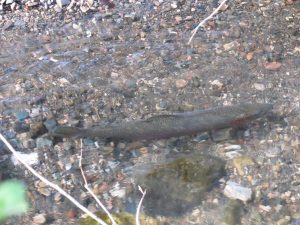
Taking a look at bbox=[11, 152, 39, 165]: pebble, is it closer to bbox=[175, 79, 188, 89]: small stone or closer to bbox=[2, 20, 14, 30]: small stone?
bbox=[175, 79, 188, 89]: small stone

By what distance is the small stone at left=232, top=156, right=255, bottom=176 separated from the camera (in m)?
4.04

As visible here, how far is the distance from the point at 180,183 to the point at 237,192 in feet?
1.31

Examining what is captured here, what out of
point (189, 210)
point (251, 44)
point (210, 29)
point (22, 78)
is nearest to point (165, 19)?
point (210, 29)

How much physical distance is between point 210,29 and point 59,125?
75.2 inches

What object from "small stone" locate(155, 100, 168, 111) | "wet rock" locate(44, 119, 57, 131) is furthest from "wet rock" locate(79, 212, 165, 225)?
"small stone" locate(155, 100, 168, 111)

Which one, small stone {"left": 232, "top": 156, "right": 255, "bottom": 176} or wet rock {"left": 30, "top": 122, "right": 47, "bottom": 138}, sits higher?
wet rock {"left": 30, "top": 122, "right": 47, "bottom": 138}

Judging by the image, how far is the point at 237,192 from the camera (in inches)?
151

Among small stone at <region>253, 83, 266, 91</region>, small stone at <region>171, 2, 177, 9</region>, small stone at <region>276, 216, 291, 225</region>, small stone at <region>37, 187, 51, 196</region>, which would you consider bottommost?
small stone at <region>276, 216, 291, 225</region>

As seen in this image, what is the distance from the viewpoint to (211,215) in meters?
3.73

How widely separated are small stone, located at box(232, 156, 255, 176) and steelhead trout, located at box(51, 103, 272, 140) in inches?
10.4

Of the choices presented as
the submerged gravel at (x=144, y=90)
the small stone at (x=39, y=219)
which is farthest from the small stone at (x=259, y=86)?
the small stone at (x=39, y=219)

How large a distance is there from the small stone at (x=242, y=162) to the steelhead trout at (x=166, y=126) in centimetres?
26

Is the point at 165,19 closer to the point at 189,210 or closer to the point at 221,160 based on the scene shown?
the point at 221,160

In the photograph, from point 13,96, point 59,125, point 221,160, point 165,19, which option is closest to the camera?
point 221,160
